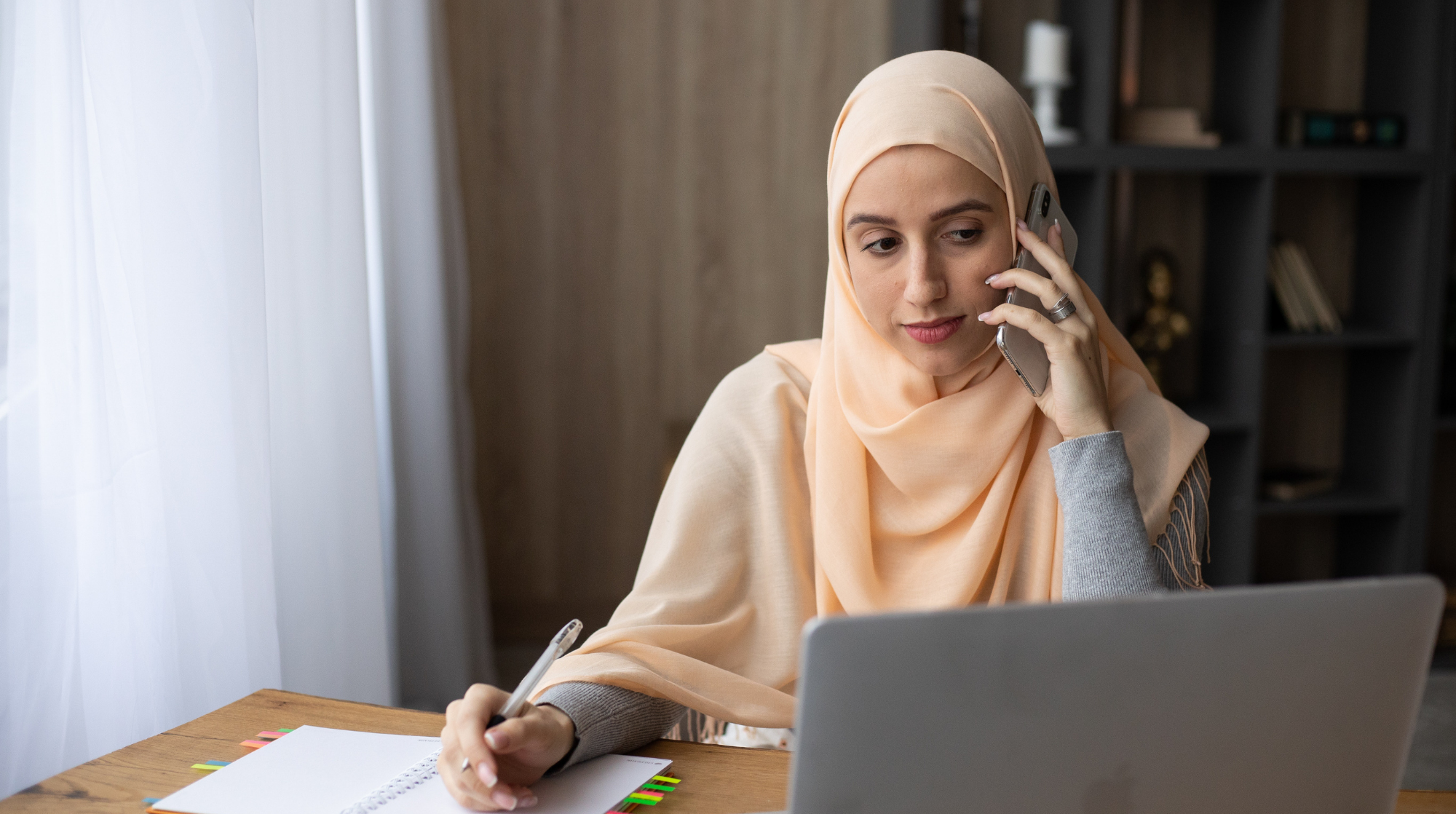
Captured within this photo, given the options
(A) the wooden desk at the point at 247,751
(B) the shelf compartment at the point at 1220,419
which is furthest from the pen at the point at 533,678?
(B) the shelf compartment at the point at 1220,419

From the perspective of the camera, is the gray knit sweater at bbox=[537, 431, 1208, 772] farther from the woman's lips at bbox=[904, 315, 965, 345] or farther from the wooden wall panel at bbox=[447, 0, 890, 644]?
the wooden wall panel at bbox=[447, 0, 890, 644]

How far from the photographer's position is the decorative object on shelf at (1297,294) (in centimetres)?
295

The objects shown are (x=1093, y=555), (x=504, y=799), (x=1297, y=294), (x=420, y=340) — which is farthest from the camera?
(x=1297, y=294)

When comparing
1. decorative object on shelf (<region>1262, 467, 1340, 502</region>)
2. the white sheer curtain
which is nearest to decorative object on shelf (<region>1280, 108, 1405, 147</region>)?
decorative object on shelf (<region>1262, 467, 1340, 502</region>)

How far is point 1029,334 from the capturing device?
1.16 meters

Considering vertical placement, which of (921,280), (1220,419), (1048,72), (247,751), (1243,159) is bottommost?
(1220,419)

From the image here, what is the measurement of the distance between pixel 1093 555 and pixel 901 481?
0.24m

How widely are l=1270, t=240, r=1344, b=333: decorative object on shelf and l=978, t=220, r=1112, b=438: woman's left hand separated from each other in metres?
2.16

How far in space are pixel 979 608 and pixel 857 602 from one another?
2.12ft

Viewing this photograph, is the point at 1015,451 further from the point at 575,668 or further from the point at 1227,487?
the point at 1227,487

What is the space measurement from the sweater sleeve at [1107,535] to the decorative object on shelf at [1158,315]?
1973mm

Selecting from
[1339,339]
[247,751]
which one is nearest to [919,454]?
[247,751]

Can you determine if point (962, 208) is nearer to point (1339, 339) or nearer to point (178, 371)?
point (178, 371)

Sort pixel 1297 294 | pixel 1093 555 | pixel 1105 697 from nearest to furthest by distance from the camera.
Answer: pixel 1105 697, pixel 1093 555, pixel 1297 294
